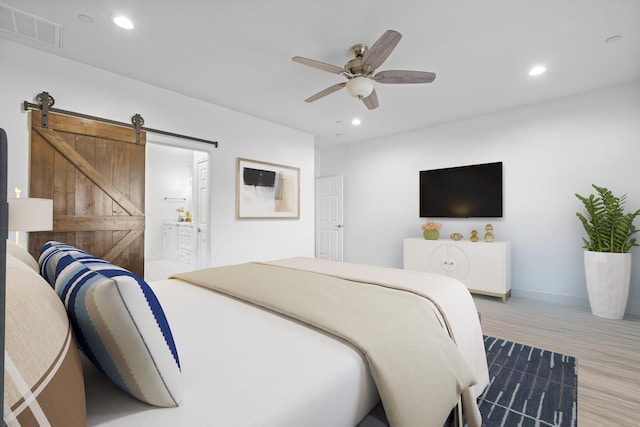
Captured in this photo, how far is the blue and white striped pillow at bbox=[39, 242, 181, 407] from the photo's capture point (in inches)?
24.6

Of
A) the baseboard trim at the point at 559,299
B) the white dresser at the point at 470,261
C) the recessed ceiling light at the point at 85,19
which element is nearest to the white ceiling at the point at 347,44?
the recessed ceiling light at the point at 85,19

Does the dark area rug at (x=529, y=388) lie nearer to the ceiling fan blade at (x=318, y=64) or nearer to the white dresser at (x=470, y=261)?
the white dresser at (x=470, y=261)

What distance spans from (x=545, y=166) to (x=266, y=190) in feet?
12.4

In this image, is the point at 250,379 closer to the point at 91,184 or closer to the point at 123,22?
the point at 123,22

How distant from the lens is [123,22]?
2207mm

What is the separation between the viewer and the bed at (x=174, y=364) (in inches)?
18.7

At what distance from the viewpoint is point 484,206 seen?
4156 millimetres

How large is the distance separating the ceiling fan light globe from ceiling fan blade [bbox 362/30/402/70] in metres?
0.14

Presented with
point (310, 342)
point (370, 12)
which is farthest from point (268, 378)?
point (370, 12)

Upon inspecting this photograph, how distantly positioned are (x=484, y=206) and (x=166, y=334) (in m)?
4.41

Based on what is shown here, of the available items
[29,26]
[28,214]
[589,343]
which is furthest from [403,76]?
[29,26]

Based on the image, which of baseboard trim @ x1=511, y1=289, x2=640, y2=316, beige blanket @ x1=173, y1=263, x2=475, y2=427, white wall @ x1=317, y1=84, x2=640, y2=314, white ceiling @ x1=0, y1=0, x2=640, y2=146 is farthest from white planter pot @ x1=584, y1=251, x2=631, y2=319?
beige blanket @ x1=173, y1=263, x2=475, y2=427

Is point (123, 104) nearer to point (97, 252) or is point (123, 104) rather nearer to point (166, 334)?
point (97, 252)

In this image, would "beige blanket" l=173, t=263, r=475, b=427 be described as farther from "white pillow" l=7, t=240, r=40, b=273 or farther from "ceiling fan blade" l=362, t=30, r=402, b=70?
"ceiling fan blade" l=362, t=30, r=402, b=70
